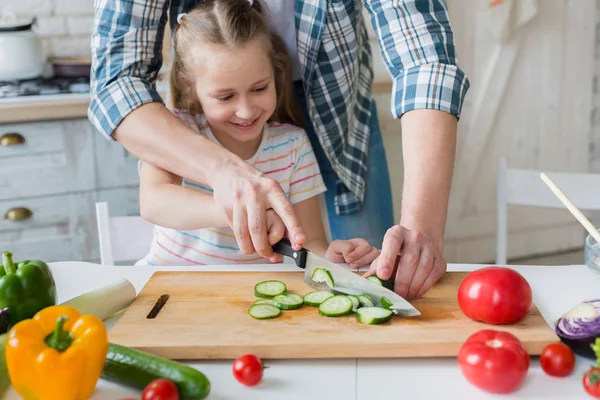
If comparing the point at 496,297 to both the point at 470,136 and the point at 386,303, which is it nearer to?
the point at 386,303

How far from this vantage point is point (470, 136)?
11.8ft

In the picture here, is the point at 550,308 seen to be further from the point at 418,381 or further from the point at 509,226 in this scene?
the point at 509,226

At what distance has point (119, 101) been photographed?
1.68m

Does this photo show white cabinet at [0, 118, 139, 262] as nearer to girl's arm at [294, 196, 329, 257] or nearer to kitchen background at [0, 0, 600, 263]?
kitchen background at [0, 0, 600, 263]

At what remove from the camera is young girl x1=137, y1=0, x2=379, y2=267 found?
171 cm

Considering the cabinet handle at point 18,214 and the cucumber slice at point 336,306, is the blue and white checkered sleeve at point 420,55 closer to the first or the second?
the cucumber slice at point 336,306

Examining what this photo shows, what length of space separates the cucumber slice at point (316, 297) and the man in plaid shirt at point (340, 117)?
0.11 metres

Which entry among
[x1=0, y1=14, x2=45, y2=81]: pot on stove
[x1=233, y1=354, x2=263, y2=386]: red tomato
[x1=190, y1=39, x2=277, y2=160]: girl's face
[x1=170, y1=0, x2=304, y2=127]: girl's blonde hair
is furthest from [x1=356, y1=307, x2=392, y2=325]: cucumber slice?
[x1=0, y1=14, x2=45, y2=81]: pot on stove

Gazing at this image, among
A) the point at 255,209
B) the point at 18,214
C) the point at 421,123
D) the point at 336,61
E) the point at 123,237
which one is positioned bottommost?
the point at 18,214

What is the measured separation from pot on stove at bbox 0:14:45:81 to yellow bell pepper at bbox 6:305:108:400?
221 centimetres

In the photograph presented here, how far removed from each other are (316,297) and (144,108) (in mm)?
634

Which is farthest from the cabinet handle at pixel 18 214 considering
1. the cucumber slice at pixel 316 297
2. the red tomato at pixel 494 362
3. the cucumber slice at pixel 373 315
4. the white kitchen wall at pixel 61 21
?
the red tomato at pixel 494 362

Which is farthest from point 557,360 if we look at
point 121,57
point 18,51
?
point 18,51

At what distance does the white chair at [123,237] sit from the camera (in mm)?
1937
